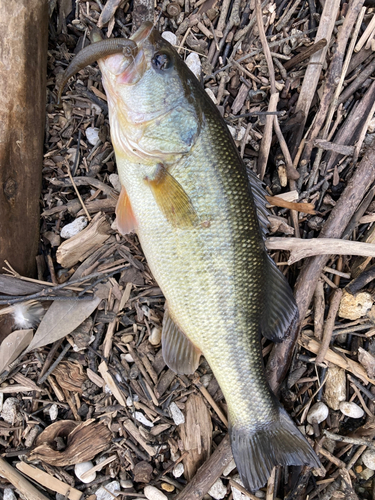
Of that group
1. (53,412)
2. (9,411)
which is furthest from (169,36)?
(9,411)

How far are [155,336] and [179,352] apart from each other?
31cm

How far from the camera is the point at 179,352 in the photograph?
2.42 metres

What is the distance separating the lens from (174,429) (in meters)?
2.67

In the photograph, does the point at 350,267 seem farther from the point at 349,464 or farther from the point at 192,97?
the point at 192,97

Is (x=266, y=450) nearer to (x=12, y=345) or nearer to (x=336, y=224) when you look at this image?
(x=336, y=224)

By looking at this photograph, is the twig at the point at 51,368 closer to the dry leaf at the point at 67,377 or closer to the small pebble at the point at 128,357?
the dry leaf at the point at 67,377

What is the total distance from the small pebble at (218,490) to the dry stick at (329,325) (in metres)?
1.18

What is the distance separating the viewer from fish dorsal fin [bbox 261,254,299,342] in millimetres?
2412

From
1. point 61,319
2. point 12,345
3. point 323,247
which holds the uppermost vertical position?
point 323,247

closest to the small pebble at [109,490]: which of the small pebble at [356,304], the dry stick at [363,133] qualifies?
the small pebble at [356,304]

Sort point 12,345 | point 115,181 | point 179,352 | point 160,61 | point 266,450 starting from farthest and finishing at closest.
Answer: point 115,181 < point 12,345 < point 179,352 < point 266,450 < point 160,61

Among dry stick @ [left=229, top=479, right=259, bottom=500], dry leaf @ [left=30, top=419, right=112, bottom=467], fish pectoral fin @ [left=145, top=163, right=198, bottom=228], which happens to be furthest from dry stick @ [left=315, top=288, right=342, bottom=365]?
dry leaf @ [left=30, top=419, right=112, bottom=467]

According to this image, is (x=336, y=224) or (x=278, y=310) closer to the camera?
(x=278, y=310)

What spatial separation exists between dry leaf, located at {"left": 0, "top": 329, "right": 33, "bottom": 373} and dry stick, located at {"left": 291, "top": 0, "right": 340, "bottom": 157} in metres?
2.49
